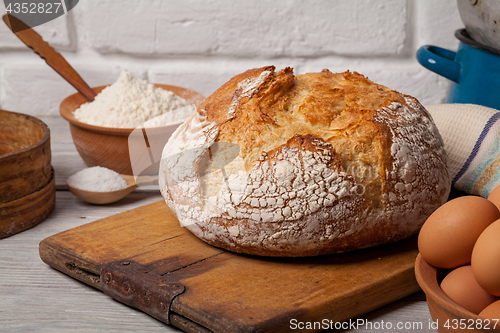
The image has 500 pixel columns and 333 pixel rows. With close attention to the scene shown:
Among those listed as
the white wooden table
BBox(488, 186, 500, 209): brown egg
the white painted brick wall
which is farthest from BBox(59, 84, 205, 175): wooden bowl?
BBox(488, 186, 500, 209): brown egg

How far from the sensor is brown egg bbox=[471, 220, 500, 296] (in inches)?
20.7

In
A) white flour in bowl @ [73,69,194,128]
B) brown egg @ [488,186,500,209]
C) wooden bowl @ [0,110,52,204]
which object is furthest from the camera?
white flour in bowl @ [73,69,194,128]

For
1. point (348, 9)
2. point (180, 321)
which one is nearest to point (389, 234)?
point (180, 321)

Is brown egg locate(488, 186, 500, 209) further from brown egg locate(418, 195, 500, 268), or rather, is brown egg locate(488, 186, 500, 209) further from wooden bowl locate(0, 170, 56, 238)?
wooden bowl locate(0, 170, 56, 238)

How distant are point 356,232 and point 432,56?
2.01 ft

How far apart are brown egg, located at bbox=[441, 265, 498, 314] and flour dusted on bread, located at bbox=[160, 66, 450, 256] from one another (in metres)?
0.24

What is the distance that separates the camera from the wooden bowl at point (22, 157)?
98 cm

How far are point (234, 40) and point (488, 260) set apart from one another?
1.37 metres

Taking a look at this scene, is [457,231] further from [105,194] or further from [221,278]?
[105,194]

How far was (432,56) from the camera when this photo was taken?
1215 mm

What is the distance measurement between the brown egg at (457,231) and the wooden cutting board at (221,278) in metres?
0.16

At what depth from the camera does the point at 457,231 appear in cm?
59

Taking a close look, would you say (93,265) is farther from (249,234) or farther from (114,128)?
(114,128)

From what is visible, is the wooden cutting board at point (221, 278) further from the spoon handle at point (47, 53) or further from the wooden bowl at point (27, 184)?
the spoon handle at point (47, 53)
